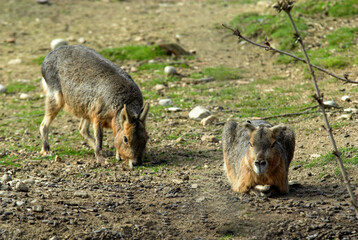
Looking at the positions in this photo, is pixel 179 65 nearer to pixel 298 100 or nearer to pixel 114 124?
pixel 298 100

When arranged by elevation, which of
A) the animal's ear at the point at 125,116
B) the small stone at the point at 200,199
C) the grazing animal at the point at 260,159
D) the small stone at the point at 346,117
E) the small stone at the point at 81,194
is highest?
the grazing animal at the point at 260,159

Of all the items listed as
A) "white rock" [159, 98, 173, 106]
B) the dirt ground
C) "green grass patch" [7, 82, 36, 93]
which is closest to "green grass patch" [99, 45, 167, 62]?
the dirt ground

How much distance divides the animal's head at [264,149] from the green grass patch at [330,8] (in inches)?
390

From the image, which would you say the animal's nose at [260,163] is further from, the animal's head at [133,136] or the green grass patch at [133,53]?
the green grass patch at [133,53]

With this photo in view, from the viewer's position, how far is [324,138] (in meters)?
8.16

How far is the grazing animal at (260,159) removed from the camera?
5.79 m

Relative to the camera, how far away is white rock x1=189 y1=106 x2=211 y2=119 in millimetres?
9930

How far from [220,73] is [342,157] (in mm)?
5891

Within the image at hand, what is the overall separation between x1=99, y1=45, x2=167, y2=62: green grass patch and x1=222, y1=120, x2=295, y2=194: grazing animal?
730 centimetres

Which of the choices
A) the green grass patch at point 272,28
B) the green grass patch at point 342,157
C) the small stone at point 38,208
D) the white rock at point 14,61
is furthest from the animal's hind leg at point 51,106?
the green grass patch at point 272,28

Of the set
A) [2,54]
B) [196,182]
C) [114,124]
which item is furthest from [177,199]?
[2,54]

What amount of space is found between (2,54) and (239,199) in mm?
11130

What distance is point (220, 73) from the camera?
12.5m

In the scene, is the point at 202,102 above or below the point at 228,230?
below
